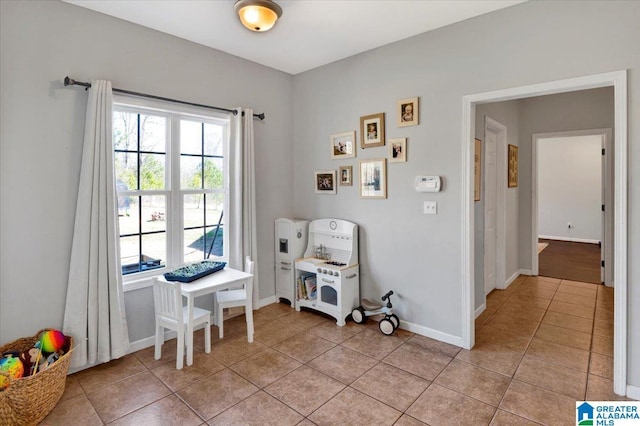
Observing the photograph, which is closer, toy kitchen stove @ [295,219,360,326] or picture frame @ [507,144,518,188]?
toy kitchen stove @ [295,219,360,326]

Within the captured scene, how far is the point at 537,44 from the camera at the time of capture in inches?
101

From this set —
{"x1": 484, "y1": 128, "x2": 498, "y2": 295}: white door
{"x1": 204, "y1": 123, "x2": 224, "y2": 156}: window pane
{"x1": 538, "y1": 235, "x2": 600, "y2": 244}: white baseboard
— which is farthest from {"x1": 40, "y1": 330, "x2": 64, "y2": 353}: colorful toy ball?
{"x1": 538, "y1": 235, "x2": 600, "y2": 244}: white baseboard

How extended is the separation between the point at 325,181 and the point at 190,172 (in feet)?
4.93

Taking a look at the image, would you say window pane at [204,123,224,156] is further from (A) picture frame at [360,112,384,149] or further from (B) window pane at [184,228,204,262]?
(A) picture frame at [360,112,384,149]

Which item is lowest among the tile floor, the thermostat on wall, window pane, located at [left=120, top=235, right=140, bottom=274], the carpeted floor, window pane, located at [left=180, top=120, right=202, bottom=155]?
the tile floor

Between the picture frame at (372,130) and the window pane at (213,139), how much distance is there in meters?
1.53

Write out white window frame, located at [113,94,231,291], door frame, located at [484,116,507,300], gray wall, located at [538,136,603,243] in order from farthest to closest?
gray wall, located at [538,136,603,243] → door frame, located at [484,116,507,300] → white window frame, located at [113,94,231,291]

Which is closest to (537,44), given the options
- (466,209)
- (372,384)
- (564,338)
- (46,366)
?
(466,209)

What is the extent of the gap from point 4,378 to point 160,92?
2.39 meters

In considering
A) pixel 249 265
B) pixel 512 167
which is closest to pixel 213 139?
pixel 249 265

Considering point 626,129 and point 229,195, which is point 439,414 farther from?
point 229,195

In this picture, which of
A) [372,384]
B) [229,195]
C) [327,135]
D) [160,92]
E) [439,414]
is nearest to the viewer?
[439,414]

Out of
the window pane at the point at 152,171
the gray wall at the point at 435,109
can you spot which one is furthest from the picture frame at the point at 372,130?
the window pane at the point at 152,171

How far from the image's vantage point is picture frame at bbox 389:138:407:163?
3307 mm
